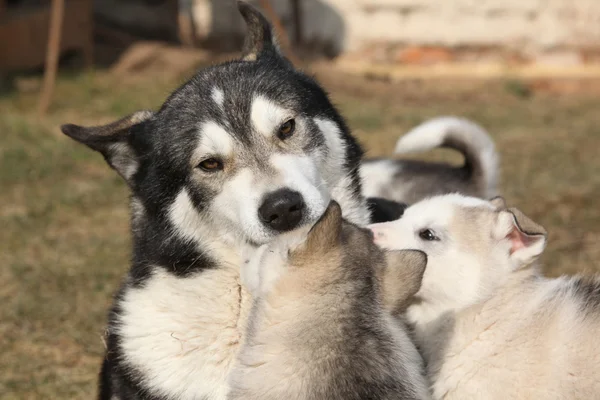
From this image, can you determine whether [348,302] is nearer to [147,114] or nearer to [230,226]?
[230,226]

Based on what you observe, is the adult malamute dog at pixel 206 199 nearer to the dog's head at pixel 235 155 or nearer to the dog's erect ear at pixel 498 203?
the dog's head at pixel 235 155

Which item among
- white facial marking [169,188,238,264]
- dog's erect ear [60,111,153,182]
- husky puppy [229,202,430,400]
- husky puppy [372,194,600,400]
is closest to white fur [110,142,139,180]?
dog's erect ear [60,111,153,182]

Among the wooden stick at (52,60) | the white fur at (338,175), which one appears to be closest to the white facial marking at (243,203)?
the white fur at (338,175)

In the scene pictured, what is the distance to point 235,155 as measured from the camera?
335cm

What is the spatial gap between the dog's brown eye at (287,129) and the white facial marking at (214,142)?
23 centimetres

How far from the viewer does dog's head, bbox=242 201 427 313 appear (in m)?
2.75

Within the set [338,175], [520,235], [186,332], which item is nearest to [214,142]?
[338,175]

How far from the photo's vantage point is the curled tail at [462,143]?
466cm

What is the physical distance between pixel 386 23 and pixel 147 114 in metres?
7.90

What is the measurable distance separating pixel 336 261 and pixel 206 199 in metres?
0.81

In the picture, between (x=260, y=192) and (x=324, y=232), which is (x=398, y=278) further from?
(x=260, y=192)

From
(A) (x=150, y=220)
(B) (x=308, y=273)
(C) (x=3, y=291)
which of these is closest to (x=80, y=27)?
(C) (x=3, y=291)

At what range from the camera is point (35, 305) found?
17.5 feet

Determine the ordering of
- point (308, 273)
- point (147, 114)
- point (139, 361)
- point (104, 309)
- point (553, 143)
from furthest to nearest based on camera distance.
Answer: point (553, 143) < point (104, 309) < point (147, 114) < point (139, 361) < point (308, 273)
